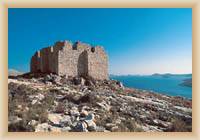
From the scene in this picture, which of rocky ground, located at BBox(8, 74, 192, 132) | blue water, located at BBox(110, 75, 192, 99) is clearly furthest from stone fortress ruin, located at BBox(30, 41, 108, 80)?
rocky ground, located at BBox(8, 74, 192, 132)

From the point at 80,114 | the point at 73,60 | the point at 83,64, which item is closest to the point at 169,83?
the point at 83,64

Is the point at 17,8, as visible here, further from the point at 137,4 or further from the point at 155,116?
the point at 155,116

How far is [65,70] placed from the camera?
13359 millimetres

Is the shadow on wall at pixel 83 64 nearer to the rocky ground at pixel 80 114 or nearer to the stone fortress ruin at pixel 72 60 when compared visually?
the stone fortress ruin at pixel 72 60

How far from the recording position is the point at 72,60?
13.8 meters

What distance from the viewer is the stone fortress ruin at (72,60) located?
44.0 feet

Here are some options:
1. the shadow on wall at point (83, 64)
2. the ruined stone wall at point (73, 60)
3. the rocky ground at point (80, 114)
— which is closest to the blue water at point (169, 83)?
the rocky ground at point (80, 114)

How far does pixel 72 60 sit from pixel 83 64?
2.18ft

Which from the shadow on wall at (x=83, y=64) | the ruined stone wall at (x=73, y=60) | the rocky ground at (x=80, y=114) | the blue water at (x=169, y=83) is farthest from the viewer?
the shadow on wall at (x=83, y=64)

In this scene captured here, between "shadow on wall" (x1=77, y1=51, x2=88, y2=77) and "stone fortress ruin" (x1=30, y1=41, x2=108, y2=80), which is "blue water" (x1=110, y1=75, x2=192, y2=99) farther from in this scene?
"shadow on wall" (x1=77, y1=51, x2=88, y2=77)

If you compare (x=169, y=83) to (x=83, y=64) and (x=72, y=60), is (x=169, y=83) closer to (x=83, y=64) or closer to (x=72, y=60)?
(x=83, y=64)
